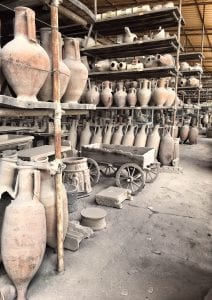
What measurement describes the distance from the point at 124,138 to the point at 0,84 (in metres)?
3.51

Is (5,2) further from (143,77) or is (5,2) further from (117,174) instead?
(143,77)

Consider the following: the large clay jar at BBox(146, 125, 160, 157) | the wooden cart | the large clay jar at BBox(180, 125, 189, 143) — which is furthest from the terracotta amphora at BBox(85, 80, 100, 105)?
the large clay jar at BBox(180, 125, 189, 143)

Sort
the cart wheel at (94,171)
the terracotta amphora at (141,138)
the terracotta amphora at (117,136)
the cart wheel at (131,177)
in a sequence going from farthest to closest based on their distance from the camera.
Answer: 1. the terracotta amphora at (117,136)
2. the terracotta amphora at (141,138)
3. the cart wheel at (94,171)
4. the cart wheel at (131,177)

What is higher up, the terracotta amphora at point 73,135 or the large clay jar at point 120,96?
the large clay jar at point 120,96

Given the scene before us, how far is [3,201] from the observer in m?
1.92

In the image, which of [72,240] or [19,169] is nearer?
[19,169]

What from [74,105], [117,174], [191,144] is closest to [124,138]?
[117,174]

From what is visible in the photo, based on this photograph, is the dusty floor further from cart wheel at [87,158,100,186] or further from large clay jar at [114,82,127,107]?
large clay jar at [114,82,127,107]

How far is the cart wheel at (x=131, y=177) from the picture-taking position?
382 centimetres

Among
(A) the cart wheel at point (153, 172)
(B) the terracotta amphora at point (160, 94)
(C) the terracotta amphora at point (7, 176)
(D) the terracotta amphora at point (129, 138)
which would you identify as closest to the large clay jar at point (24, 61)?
(C) the terracotta amphora at point (7, 176)

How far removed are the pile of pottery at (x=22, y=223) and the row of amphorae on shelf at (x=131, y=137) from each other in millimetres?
3421

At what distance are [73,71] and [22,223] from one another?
1332 millimetres

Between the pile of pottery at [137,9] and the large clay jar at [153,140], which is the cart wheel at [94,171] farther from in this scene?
the pile of pottery at [137,9]

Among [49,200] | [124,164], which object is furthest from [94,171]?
[49,200]
